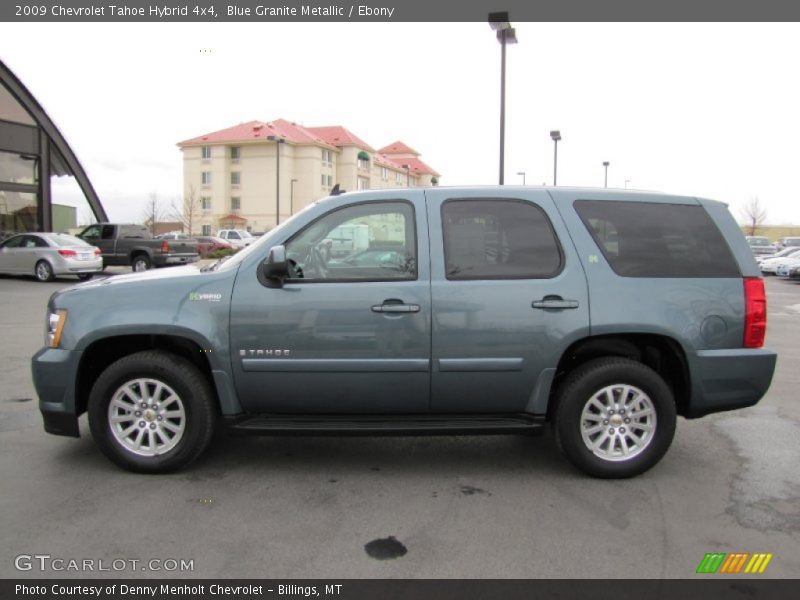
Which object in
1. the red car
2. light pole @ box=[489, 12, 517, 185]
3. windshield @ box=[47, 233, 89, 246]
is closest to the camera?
light pole @ box=[489, 12, 517, 185]

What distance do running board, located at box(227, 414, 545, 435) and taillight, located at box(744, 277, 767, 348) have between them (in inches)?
58.7

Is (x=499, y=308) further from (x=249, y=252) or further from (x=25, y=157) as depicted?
(x=25, y=157)

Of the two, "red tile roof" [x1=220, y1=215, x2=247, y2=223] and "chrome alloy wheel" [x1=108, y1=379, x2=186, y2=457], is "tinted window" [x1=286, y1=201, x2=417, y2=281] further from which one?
"red tile roof" [x1=220, y1=215, x2=247, y2=223]

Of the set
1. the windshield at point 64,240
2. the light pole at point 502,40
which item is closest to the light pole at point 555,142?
the light pole at point 502,40

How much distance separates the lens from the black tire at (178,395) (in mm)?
4113

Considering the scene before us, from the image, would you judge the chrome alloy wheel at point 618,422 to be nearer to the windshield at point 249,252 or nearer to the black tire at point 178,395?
the windshield at point 249,252

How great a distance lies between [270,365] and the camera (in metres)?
4.04

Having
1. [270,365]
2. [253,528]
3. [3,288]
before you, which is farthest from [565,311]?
[3,288]

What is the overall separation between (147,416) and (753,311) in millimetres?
4067

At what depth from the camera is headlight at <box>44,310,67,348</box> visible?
4.17 m

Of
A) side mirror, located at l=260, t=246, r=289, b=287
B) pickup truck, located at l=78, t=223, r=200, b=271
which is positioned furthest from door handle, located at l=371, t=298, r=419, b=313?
pickup truck, located at l=78, t=223, r=200, b=271
